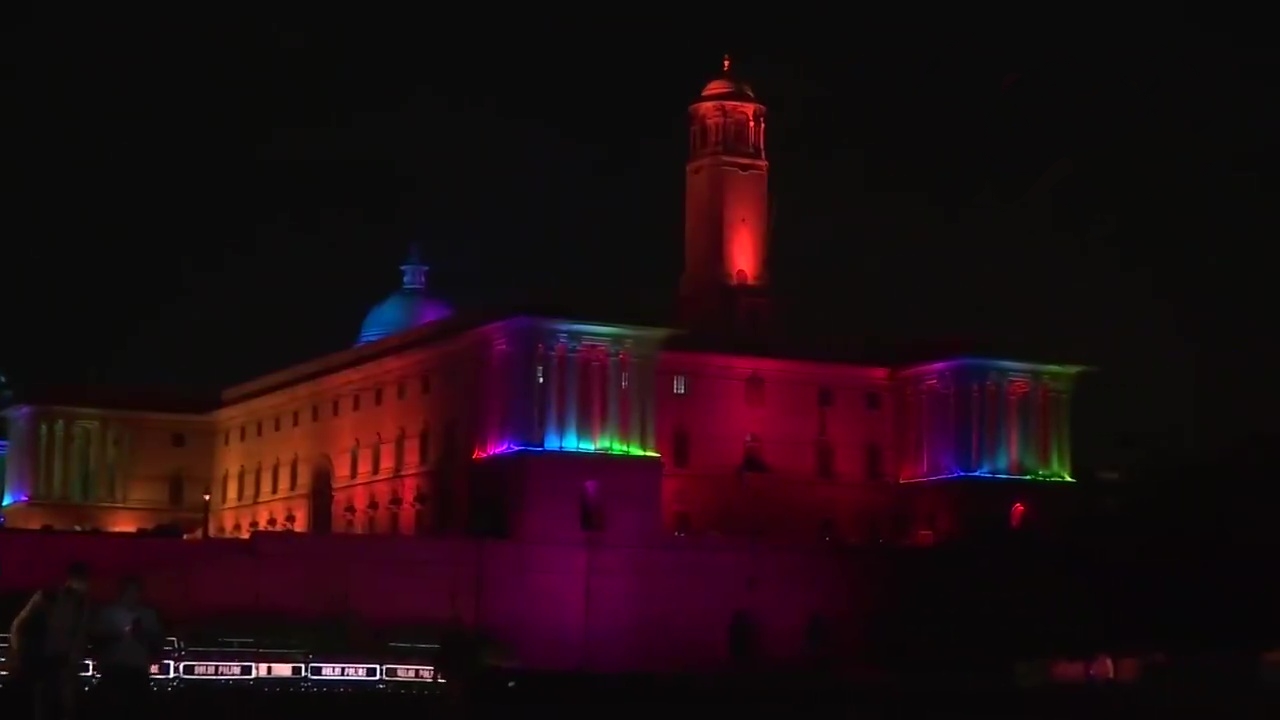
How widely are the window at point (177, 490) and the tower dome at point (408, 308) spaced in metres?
12.5

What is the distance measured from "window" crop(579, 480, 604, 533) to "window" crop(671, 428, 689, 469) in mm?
7062

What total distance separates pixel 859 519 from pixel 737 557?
957 cm

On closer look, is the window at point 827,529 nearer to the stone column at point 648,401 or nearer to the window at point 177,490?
the stone column at point 648,401

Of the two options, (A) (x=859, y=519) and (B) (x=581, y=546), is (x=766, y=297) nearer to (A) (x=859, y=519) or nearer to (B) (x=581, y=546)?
(A) (x=859, y=519)

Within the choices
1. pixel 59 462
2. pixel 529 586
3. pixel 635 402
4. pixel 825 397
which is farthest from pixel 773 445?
pixel 59 462

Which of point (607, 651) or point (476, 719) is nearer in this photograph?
point (476, 719)

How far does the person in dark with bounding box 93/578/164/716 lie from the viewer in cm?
2445

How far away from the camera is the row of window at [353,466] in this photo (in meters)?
70.4

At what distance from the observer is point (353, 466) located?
7638 centimetres

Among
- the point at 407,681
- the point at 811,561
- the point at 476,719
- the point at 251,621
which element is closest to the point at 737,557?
the point at 811,561

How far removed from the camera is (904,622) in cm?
6712

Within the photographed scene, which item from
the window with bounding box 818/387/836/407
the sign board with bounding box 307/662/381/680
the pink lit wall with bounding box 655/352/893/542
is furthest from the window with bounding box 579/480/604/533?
the sign board with bounding box 307/662/381/680

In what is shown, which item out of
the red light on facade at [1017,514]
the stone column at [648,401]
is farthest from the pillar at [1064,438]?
the stone column at [648,401]

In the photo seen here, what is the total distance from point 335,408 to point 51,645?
180 ft
